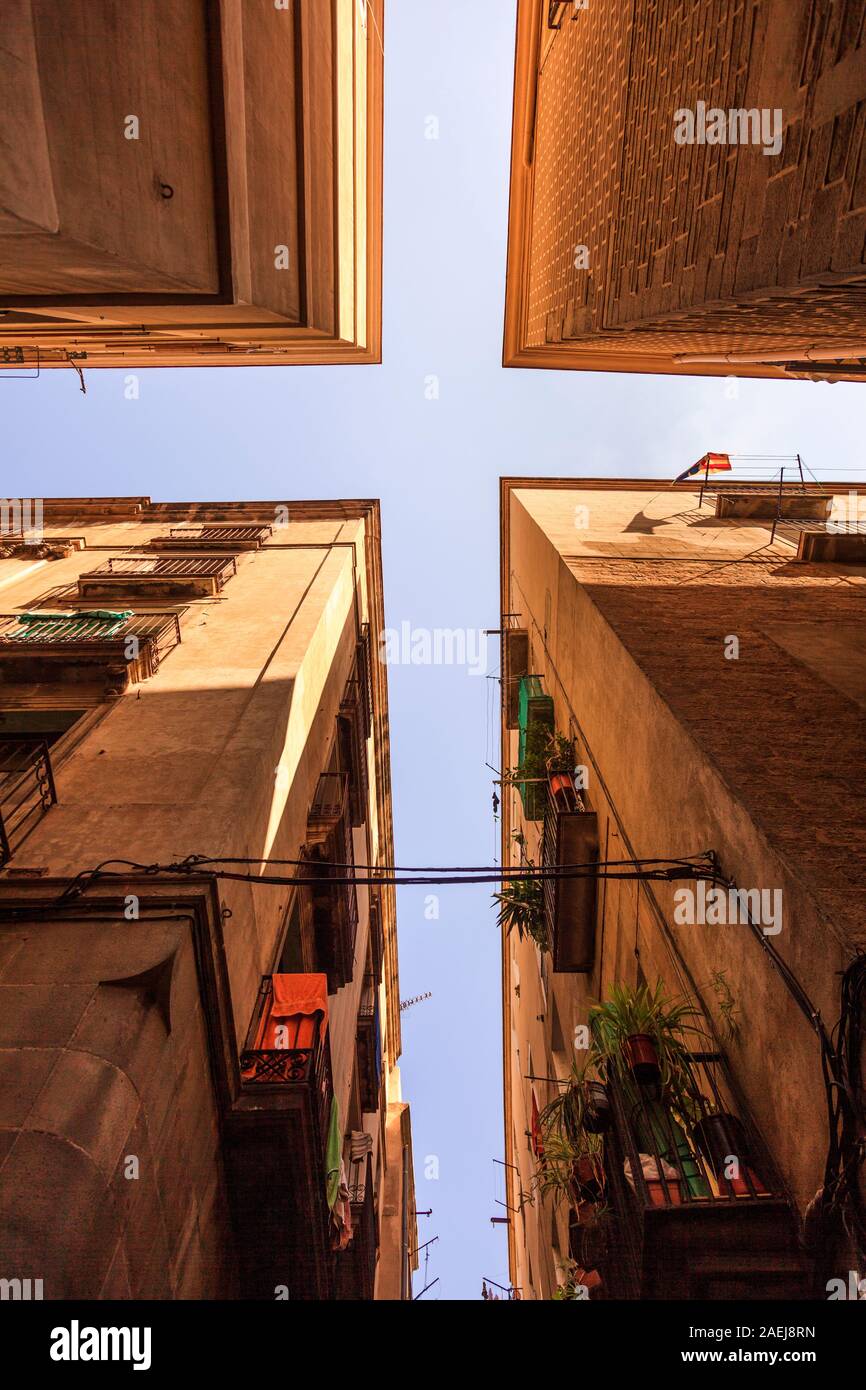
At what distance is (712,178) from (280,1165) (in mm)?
12843

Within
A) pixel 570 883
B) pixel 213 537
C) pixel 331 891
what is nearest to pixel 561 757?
pixel 570 883

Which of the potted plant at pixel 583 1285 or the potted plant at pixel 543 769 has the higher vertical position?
the potted plant at pixel 543 769

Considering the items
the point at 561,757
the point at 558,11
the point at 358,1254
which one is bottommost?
the point at 358,1254

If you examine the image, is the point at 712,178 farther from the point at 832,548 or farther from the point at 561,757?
the point at 561,757

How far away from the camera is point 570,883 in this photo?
12398 mm

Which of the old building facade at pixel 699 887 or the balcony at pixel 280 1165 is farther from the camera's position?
the balcony at pixel 280 1165

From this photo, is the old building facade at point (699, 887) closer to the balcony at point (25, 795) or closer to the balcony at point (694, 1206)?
the balcony at point (694, 1206)

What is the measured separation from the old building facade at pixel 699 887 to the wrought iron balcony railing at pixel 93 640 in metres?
7.70

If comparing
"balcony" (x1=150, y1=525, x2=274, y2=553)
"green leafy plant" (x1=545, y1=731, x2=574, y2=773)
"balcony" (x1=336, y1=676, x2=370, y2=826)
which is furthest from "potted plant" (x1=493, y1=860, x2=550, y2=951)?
"balcony" (x1=150, y1=525, x2=274, y2=553)

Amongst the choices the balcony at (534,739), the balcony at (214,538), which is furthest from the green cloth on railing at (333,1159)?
the balcony at (214,538)

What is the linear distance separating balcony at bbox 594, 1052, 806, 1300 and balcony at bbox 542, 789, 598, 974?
16.3 feet

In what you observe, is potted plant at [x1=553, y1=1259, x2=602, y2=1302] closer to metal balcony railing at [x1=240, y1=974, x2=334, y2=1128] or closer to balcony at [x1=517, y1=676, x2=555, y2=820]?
metal balcony railing at [x1=240, y1=974, x2=334, y2=1128]

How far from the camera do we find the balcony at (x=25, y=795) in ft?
28.9
